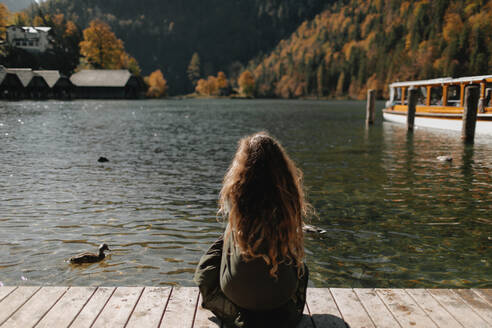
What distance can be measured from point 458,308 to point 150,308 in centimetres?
340

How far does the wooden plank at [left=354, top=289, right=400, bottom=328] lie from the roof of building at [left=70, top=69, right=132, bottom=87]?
108 metres

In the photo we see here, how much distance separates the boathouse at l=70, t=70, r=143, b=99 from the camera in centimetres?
10456

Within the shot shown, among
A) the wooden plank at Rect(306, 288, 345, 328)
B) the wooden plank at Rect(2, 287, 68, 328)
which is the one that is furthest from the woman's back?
the wooden plank at Rect(2, 287, 68, 328)

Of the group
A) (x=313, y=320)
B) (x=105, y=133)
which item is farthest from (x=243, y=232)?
(x=105, y=133)

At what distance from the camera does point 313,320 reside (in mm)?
4184

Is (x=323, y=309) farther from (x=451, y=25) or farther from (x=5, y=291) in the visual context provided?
(x=451, y=25)

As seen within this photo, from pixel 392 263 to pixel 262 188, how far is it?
17.4ft

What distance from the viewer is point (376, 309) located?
4.43 meters

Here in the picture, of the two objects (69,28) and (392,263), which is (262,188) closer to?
(392,263)

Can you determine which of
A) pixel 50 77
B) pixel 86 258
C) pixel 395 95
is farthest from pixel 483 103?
pixel 50 77

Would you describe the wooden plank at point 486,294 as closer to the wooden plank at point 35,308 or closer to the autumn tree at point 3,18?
the wooden plank at point 35,308

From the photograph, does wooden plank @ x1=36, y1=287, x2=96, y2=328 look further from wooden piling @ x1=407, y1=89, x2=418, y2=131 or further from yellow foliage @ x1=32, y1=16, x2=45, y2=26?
yellow foliage @ x1=32, y1=16, x2=45, y2=26

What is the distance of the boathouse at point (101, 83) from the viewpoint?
105 metres

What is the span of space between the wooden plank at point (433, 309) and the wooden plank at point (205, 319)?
229 cm
